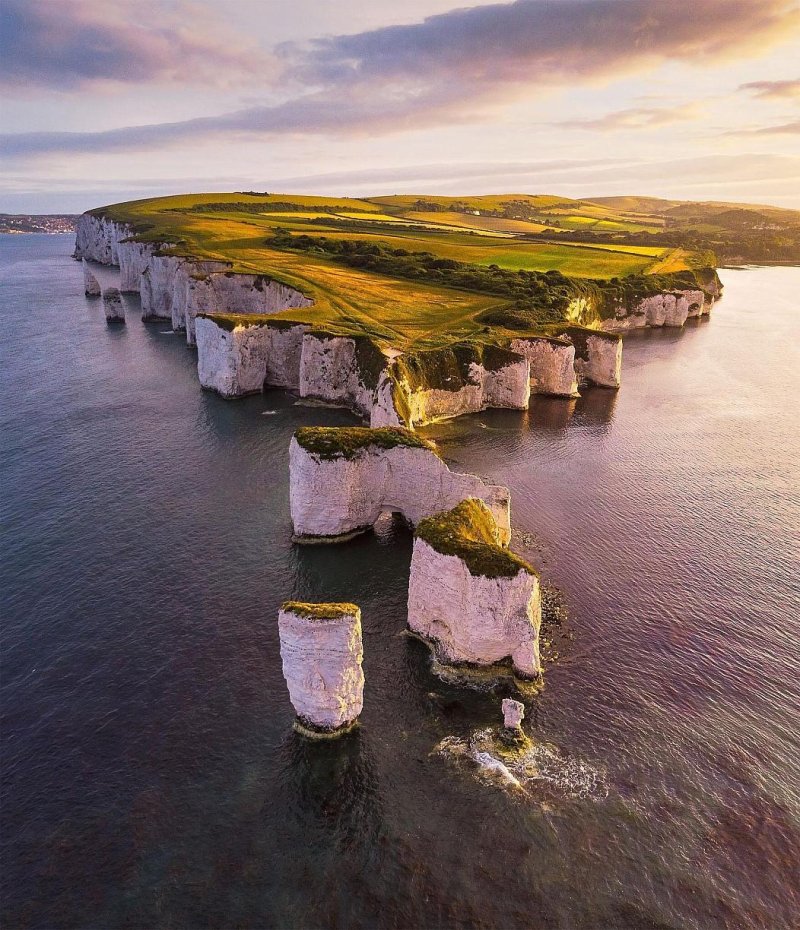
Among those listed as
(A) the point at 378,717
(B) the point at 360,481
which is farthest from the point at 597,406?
(A) the point at 378,717

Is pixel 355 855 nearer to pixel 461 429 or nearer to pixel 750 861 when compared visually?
pixel 750 861

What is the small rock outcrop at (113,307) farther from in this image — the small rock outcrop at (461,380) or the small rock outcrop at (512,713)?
the small rock outcrop at (512,713)

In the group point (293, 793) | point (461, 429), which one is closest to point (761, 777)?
point (293, 793)

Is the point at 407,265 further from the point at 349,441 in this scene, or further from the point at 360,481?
the point at 360,481

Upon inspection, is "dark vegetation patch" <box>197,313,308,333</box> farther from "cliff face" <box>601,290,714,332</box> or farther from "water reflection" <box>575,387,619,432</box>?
"cliff face" <box>601,290,714,332</box>

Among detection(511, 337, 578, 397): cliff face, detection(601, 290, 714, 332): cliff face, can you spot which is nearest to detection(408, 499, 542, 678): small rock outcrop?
detection(511, 337, 578, 397): cliff face

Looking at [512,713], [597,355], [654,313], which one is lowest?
[512,713]
